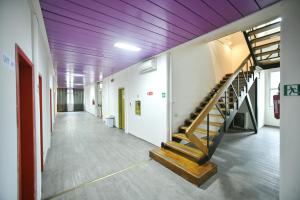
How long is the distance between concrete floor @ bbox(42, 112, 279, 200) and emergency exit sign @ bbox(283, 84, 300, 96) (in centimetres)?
163

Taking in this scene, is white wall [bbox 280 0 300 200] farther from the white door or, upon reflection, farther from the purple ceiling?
the white door

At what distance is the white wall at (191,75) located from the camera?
4.12 m

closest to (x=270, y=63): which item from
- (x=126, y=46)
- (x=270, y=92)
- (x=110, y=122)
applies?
(x=270, y=92)

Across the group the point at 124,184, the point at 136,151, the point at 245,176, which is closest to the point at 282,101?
the point at 245,176

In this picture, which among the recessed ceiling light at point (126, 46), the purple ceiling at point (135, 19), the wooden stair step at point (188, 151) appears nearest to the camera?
the purple ceiling at point (135, 19)

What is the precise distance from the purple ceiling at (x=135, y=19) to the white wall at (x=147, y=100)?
131cm

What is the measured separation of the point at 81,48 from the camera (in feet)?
11.4

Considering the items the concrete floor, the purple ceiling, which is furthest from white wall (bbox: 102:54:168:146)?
the purple ceiling

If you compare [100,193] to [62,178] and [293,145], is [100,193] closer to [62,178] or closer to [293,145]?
[62,178]

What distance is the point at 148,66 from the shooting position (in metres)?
4.48

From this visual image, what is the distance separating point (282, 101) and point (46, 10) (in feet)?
11.3

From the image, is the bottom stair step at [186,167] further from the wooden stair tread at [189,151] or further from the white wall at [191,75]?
the white wall at [191,75]

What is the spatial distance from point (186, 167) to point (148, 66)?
309cm

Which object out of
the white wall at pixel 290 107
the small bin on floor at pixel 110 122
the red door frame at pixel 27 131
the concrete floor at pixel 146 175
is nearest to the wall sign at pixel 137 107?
the concrete floor at pixel 146 175
